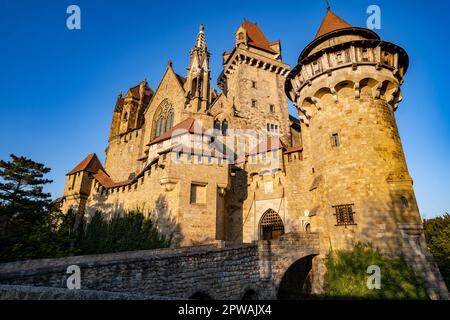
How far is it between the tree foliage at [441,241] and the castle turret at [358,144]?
46.8 ft

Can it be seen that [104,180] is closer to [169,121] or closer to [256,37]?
[169,121]

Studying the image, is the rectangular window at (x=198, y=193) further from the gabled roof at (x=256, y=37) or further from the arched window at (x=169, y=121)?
the gabled roof at (x=256, y=37)

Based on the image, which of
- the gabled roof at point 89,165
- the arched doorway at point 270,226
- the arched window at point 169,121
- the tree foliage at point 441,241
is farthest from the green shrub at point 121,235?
the tree foliage at point 441,241

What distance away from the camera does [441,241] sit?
79.2 feet

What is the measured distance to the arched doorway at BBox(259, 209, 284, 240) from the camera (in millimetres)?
20469

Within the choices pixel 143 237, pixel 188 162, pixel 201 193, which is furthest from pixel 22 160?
pixel 201 193

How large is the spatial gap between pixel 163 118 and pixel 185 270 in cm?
2248

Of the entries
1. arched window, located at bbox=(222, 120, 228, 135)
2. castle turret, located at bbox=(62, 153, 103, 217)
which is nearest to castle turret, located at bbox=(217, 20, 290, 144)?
arched window, located at bbox=(222, 120, 228, 135)

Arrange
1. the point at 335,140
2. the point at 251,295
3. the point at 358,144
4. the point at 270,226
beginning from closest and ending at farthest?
the point at 251,295 < the point at 358,144 < the point at 335,140 < the point at 270,226


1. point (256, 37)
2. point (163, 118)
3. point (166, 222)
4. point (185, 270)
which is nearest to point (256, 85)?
point (256, 37)

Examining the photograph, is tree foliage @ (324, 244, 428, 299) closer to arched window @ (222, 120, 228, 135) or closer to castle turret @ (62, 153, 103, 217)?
arched window @ (222, 120, 228, 135)

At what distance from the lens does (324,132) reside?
Answer: 1555 cm

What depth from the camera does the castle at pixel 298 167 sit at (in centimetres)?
1323
